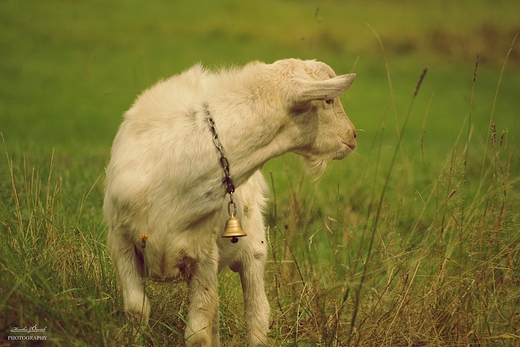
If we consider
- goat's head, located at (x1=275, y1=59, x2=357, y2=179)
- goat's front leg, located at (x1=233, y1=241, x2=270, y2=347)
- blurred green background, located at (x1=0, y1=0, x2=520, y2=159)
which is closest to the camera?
goat's head, located at (x1=275, y1=59, x2=357, y2=179)

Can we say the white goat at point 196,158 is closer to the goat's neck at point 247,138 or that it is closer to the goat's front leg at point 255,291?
the goat's neck at point 247,138

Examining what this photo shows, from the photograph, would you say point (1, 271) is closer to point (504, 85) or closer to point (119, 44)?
point (119, 44)

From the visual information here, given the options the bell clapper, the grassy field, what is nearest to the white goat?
the bell clapper

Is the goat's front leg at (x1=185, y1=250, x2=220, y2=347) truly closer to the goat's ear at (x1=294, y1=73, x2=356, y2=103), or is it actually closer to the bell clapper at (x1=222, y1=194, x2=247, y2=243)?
the bell clapper at (x1=222, y1=194, x2=247, y2=243)

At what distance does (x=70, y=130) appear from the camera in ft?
50.3

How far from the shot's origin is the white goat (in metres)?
4.32

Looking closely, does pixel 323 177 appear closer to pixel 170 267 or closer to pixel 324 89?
pixel 324 89

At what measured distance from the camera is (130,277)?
435cm

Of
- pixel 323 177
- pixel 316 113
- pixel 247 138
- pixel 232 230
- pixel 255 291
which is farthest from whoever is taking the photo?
pixel 323 177

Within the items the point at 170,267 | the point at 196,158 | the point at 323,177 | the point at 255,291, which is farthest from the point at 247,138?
the point at 323,177

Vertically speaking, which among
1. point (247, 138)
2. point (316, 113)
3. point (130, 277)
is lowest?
point (130, 277)

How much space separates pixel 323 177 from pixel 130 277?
216 inches

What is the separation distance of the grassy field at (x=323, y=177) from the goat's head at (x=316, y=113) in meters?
0.41

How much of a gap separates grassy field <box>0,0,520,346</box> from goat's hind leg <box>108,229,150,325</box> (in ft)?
0.38
